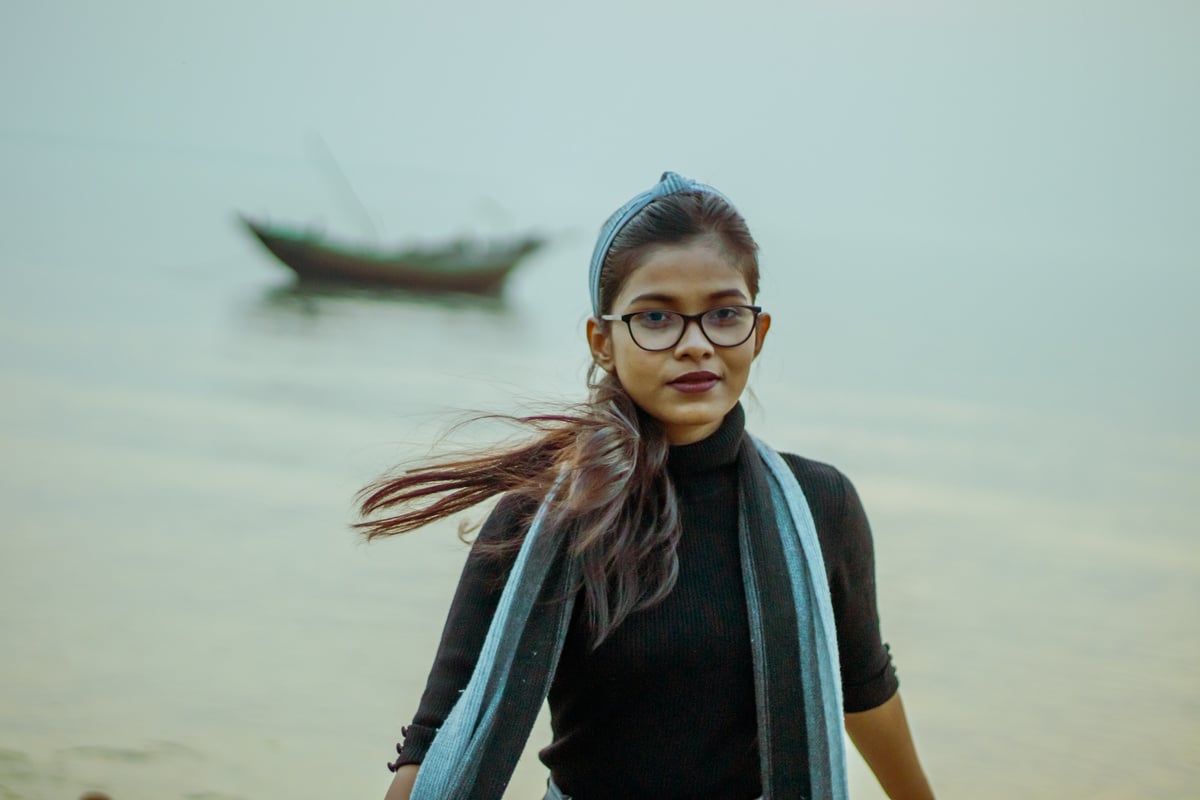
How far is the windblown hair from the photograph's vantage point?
121 cm

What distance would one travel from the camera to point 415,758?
1.17 meters

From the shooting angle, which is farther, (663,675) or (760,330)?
(760,330)

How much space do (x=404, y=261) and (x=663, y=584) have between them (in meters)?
7.94

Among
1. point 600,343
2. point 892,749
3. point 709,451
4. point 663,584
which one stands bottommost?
point 892,749

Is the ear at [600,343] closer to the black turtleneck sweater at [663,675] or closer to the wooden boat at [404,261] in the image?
the black turtleneck sweater at [663,675]

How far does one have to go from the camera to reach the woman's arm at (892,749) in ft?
4.40

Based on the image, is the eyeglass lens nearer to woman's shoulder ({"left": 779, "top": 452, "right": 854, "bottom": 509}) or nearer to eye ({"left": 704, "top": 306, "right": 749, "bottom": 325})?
eye ({"left": 704, "top": 306, "right": 749, "bottom": 325})

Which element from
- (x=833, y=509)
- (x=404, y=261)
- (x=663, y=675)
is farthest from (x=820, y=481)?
(x=404, y=261)

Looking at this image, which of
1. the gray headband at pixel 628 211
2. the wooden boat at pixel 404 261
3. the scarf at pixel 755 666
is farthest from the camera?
the wooden boat at pixel 404 261

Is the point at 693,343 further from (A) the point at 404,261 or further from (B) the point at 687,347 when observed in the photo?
(A) the point at 404,261

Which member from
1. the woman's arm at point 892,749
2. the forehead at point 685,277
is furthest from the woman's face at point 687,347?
the woman's arm at point 892,749

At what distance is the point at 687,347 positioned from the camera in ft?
4.00

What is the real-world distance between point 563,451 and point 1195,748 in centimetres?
275

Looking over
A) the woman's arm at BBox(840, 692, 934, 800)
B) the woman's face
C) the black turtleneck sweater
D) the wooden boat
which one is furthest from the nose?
the wooden boat
